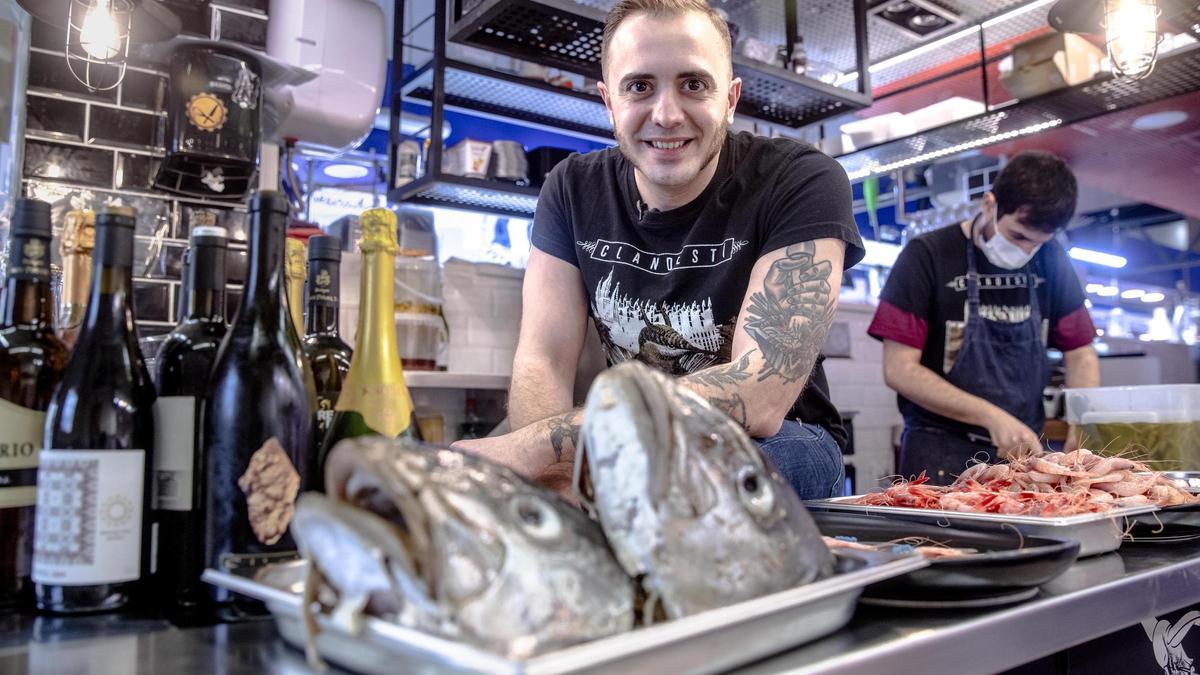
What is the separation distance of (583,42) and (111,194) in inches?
87.9

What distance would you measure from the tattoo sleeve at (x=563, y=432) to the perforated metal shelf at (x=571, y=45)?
266 cm

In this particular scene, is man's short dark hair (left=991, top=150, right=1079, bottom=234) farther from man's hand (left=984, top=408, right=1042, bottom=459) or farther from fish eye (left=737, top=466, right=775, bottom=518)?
fish eye (left=737, top=466, right=775, bottom=518)

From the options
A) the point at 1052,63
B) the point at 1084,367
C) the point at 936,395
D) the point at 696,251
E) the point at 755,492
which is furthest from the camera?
the point at 1052,63

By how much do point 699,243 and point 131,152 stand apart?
1.47 metres

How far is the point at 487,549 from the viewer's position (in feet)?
1.59

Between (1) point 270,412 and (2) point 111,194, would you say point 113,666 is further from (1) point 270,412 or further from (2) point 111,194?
(2) point 111,194

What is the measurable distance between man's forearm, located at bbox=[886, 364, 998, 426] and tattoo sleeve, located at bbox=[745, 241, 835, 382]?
57.5 inches

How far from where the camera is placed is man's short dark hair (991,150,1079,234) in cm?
284

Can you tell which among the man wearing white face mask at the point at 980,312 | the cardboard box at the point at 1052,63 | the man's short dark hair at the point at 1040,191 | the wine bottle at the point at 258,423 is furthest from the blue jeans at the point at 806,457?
the cardboard box at the point at 1052,63

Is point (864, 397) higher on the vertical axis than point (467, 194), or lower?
lower

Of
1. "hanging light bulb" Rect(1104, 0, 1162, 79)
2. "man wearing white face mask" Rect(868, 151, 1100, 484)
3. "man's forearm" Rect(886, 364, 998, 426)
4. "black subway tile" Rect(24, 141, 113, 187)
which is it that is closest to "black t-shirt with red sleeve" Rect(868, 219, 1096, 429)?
"man wearing white face mask" Rect(868, 151, 1100, 484)

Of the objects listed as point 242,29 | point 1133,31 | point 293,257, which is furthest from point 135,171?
point 1133,31

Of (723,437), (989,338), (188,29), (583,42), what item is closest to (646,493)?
(723,437)

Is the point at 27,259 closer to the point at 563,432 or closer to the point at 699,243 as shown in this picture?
the point at 563,432
